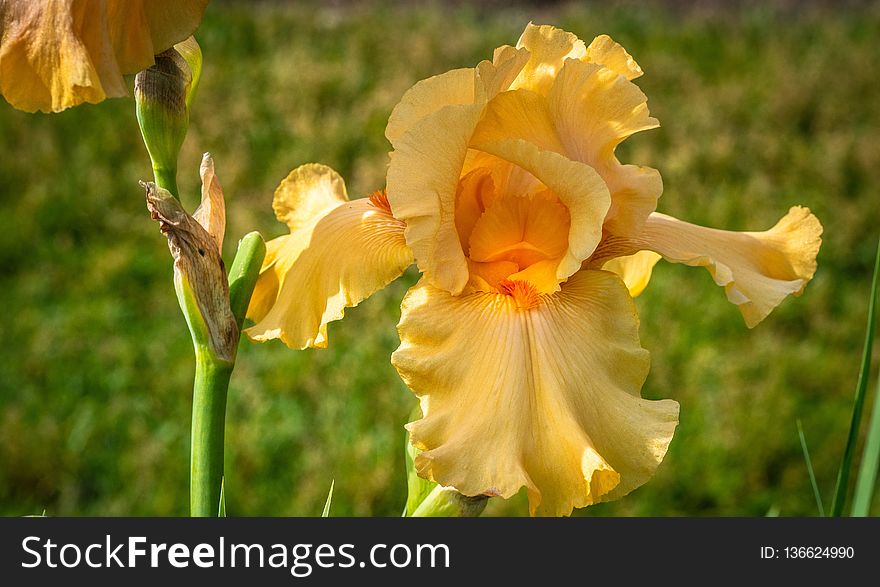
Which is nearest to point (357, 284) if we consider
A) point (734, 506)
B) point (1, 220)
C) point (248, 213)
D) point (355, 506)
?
point (355, 506)

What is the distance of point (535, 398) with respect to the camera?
0.55m

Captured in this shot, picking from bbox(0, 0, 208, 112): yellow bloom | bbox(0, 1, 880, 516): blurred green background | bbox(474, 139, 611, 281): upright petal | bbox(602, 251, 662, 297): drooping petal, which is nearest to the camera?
bbox(0, 0, 208, 112): yellow bloom

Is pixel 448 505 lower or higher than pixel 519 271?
lower

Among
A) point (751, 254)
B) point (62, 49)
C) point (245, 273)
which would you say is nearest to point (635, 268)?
point (751, 254)

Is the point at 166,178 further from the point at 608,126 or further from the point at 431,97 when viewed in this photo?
the point at 608,126

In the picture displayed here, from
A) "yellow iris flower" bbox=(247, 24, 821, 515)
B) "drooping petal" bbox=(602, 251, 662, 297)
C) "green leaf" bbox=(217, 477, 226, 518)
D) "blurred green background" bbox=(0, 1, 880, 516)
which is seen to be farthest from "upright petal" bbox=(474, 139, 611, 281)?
"blurred green background" bbox=(0, 1, 880, 516)

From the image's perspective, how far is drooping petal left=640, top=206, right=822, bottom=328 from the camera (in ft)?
2.05

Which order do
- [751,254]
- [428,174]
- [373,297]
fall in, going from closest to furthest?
[428,174]
[751,254]
[373,297]

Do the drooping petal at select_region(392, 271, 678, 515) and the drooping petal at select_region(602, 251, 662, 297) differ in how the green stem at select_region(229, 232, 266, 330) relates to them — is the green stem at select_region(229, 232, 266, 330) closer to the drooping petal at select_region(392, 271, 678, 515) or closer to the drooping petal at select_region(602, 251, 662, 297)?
the drooping petal at select_region(392, 271, 678, 515)

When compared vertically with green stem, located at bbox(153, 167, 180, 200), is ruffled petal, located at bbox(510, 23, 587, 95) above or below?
above

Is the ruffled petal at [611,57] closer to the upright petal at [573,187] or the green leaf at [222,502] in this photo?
the upright petal at [573,187]

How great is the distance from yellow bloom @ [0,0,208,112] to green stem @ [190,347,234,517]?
174mm

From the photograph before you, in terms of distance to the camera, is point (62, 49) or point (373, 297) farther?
point (373, 297)

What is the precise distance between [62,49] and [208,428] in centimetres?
24
